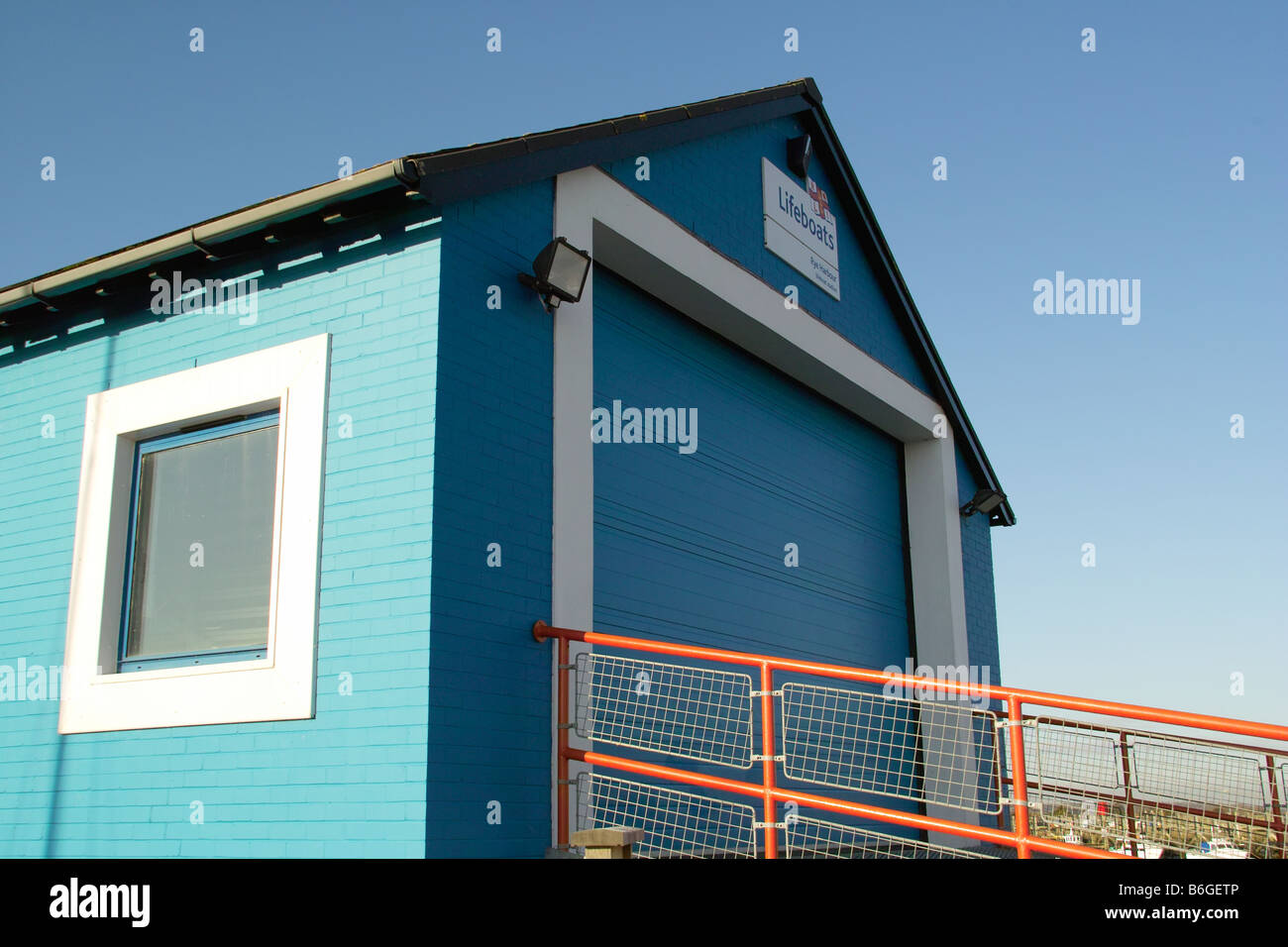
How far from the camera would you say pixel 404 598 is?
5711 millimetres

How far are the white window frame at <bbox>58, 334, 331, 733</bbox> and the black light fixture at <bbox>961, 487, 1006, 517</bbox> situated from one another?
8.73 m

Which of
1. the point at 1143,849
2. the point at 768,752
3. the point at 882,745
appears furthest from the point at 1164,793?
the point at 882,745

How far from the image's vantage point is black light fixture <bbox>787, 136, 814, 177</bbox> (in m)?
11.0

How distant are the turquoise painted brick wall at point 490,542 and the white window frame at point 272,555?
2.53ft

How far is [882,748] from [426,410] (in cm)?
732

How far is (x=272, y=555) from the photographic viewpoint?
247 inches

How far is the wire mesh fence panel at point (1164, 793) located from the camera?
636 cm

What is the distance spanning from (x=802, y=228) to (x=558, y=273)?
187 inches

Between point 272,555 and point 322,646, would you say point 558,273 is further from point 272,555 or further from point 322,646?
point 322,646
